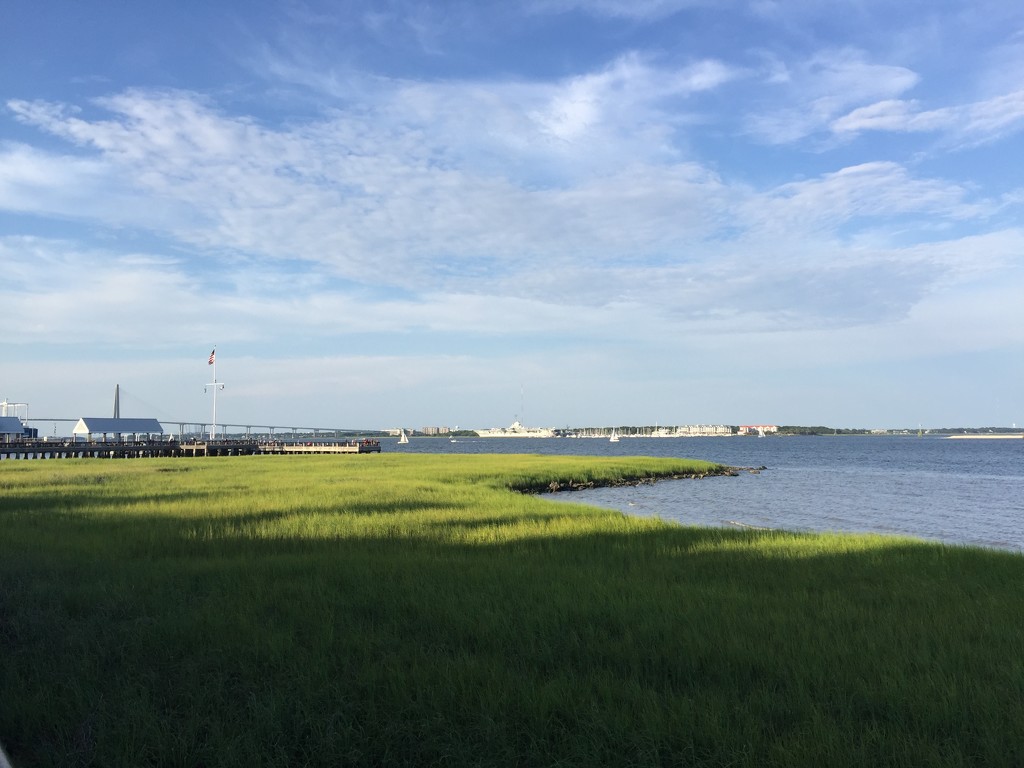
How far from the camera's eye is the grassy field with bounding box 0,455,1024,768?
5707 mm

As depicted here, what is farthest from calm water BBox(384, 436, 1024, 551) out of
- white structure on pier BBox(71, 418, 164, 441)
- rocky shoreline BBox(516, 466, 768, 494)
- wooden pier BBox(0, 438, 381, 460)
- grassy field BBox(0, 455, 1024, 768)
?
white structure on pier BBox(71, 418, 164, 441)

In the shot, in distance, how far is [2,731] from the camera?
6.20 m

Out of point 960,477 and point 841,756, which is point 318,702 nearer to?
point 841,756

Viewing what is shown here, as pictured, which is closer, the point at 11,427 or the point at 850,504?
the point at 850,504

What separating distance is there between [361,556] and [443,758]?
8622 mm

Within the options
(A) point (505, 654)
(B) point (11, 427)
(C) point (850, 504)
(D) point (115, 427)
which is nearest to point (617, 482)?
(C) point (850, 504)

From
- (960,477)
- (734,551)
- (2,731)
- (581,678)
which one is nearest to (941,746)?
(581,678)

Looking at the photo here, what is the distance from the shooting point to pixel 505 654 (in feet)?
26.0

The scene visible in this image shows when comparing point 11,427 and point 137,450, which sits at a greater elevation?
point 11,427

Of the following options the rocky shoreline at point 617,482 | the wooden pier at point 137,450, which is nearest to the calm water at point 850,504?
the rocky shoreline at point 617,482

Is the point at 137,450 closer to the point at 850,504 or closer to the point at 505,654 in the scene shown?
the point at 850,504

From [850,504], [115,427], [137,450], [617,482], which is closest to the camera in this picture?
[850,504]

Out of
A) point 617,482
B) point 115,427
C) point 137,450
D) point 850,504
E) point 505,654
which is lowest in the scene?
point 850,504

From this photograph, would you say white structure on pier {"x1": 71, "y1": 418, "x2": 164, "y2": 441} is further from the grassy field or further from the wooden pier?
the grassy field
